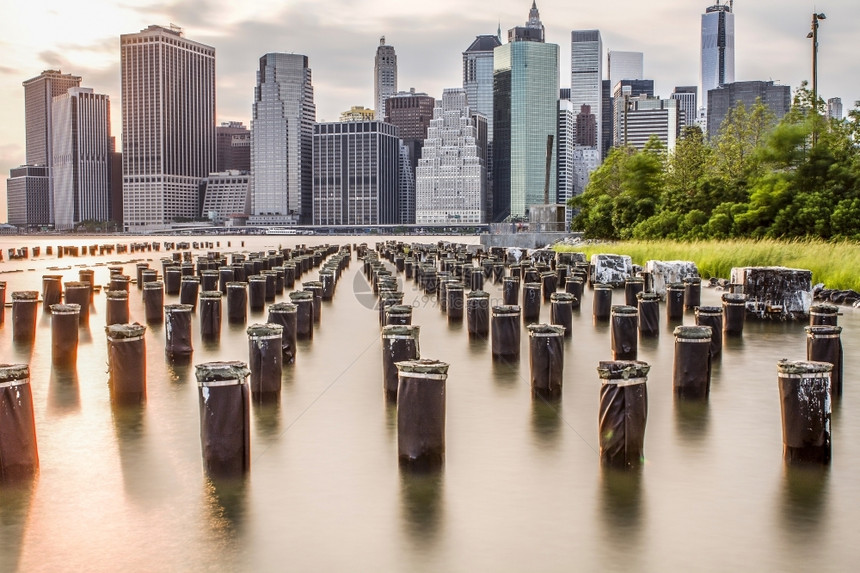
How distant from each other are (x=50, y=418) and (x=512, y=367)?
722cm

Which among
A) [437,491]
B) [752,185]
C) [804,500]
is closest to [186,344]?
[437,491]

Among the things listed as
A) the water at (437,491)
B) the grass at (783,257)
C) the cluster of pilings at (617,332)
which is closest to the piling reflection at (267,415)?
the water at (437,491)

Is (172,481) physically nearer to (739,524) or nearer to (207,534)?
(207,534)

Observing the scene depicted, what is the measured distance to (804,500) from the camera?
7.66 m

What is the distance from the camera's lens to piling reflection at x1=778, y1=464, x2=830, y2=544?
6973 mm

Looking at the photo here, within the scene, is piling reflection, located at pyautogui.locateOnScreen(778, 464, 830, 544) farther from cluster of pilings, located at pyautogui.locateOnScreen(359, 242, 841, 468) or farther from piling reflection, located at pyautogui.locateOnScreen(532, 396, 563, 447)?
piling reflection, located at pyautogui.locateOnScreen(532, 396, 563, 447)

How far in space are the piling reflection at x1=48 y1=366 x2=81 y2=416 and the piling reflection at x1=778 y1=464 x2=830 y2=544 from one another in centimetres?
866

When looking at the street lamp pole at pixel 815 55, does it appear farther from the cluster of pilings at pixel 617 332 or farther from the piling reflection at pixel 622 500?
the piling reflection at pixel 622 500

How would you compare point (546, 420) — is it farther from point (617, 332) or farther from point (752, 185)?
point (752, 185)

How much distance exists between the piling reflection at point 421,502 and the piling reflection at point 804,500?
2.87 meters

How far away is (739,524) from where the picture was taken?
279 inches

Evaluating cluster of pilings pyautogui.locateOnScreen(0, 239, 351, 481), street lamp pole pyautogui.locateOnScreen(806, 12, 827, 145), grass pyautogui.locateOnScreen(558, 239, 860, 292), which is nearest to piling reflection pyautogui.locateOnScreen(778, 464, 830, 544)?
cluster of pilings pyautogui.locateOnScreen(0, 239, 351, 481)

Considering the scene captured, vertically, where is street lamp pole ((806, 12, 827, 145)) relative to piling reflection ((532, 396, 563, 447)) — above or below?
above

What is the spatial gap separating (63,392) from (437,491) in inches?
280
